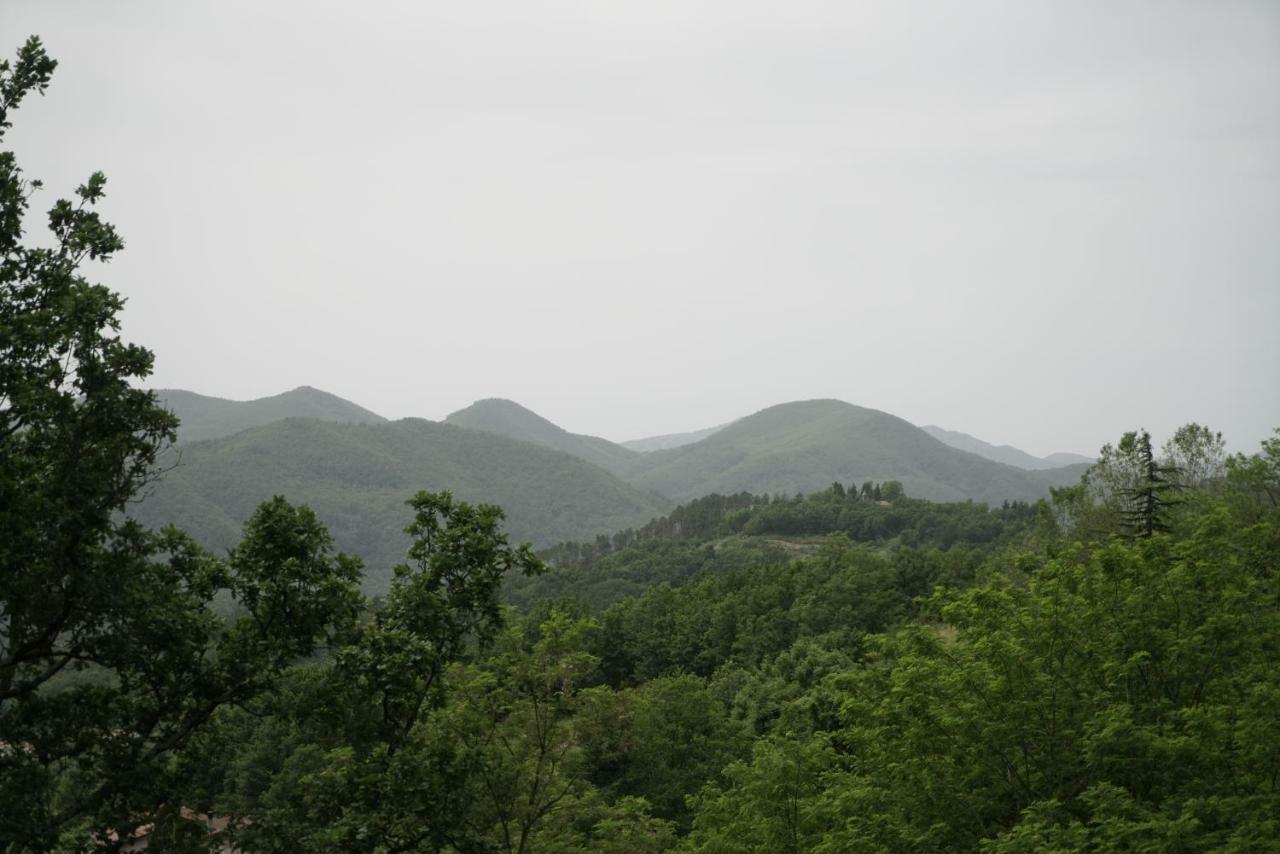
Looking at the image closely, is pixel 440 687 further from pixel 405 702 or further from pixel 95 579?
pixel 95 579

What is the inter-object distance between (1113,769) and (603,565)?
131m

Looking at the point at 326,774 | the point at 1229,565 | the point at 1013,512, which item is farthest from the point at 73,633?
the point at 1013,512

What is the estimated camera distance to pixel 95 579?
29.0ft

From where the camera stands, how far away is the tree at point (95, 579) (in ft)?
28.8

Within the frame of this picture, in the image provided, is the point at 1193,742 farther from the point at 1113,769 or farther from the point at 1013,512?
the point at 1013,512

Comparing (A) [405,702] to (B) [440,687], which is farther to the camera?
(B) [440,687]

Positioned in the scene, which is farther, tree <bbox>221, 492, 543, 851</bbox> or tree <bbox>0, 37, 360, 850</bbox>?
tree <bbox>221, 492, 543, 851</bbox>

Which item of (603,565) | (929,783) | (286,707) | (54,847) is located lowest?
(603,565)

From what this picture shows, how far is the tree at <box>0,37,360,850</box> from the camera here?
877 cm

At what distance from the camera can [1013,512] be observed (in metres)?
152

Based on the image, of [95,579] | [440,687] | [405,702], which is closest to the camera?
[95,579]

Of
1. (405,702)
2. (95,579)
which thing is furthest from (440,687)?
(95,579)

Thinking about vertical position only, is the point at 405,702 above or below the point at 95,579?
below

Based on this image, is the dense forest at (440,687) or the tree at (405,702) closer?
the dense forest at (440,687)
